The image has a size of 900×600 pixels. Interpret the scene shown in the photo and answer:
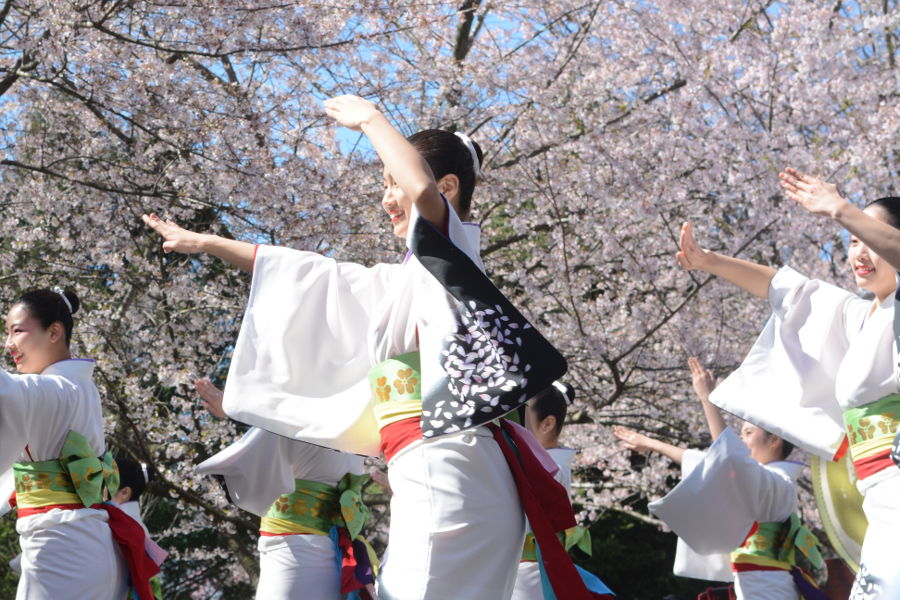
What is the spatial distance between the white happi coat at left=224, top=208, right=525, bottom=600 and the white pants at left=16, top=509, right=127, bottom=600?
1.63 meters

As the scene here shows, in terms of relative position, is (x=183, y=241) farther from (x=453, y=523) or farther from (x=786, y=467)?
(x=786, y=467)

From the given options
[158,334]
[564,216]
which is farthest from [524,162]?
[158,334]

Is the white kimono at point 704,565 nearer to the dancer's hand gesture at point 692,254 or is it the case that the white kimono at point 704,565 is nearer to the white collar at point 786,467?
the white collar at point 786,467

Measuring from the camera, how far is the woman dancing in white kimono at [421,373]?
2.24m

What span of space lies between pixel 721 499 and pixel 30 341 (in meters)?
3.38

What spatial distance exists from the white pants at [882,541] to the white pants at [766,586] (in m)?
2.34

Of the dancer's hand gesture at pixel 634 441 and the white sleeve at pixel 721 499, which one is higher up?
the dancer's hand gesture at pixel 634 441

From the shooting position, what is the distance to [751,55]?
8297mm

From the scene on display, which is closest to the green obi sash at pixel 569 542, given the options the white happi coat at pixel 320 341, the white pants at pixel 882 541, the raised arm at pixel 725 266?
the raised arm at pixel 725 266

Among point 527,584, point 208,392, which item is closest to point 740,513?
point 527,584

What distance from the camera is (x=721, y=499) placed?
5.11m

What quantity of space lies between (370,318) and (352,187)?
4.27 m

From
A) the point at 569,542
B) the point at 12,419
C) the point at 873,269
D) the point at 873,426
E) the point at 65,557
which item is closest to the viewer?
the point at 873,426

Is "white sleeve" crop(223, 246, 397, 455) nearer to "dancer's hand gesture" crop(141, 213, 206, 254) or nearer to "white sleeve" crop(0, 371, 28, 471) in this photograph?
"dancer's hand gesture" crop(141, 213, 206, 254)
